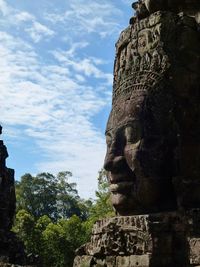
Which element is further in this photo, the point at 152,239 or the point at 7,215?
the point at 7,215

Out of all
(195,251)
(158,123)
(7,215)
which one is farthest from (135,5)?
(7,215)

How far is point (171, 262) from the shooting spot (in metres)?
4.37

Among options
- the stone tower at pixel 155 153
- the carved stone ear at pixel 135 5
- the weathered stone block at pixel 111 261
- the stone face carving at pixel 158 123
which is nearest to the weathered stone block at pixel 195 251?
the stone tower at pixel 155 153

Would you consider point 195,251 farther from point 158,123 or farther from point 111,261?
point 158,123

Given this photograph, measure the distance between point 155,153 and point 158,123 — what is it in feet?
1.12

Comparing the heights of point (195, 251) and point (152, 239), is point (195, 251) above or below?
below

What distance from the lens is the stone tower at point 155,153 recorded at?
4449mm

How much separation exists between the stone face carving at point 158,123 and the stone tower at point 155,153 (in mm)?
11

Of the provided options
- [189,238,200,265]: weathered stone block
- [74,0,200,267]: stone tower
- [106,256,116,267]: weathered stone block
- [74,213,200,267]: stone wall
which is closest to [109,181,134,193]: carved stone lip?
[74,0,200,267]: stone tower

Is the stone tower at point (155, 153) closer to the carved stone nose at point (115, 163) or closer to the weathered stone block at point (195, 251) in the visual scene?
the carved stone nose at point (115, 163)

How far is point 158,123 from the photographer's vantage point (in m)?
4.93

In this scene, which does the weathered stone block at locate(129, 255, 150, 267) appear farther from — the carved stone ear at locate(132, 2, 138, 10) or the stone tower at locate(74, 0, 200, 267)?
the carved stone ear at locate(132, 2, 138, 10)

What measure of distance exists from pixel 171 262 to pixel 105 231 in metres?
0.83

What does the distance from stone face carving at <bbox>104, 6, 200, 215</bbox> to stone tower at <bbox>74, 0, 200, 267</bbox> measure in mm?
11
